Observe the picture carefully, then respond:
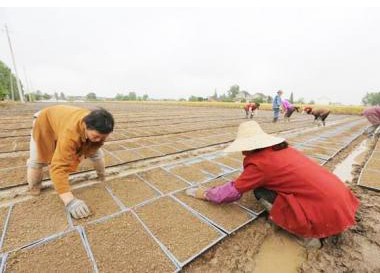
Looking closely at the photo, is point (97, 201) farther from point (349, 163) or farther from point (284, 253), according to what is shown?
point (349, 163)

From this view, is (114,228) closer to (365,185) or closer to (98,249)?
(98,249)

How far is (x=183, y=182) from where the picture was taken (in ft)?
8.45

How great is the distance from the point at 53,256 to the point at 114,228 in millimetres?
428

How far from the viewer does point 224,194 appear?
1.81m

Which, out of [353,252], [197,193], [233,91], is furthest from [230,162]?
[233,91]

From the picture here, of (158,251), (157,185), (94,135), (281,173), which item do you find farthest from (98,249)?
(281,173)

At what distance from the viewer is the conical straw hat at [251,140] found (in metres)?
1.57

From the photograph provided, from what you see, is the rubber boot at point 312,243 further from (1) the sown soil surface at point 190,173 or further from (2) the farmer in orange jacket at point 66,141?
(2) the farmer in orange jacket at point 66,141

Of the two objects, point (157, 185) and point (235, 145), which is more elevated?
point (235, 145)

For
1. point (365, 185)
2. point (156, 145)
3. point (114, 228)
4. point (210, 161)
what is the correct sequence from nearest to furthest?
point (114, 228) < point (365, 185) < point (210, 161) < point (156, 145)

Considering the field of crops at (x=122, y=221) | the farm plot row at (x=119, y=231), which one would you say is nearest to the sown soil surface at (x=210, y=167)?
the field of crops at (x=122, y=221)

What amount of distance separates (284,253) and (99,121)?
177cm

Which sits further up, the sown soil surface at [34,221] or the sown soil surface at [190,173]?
the sown soil surface at [34,221]

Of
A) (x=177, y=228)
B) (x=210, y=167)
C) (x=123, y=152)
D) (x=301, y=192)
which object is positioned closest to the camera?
(x=301, y=192)
